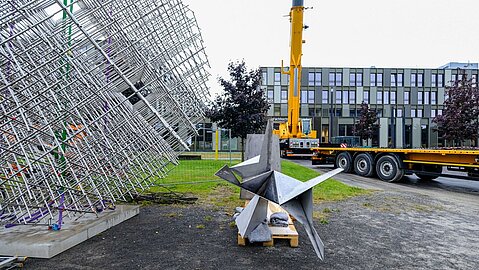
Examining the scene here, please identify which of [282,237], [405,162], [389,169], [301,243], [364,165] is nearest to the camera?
[282,237]

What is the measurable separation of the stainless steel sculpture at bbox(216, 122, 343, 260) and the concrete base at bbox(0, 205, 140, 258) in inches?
100

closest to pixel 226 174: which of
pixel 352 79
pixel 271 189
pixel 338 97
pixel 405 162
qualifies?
pixel 271 189

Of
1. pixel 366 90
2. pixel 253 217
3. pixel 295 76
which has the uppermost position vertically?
Result: pixel 366 90

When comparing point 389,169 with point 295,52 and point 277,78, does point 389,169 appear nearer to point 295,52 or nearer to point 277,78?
point 295,52

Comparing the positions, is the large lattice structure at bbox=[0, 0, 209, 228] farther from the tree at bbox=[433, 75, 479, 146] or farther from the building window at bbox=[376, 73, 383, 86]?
the building window at bbox=[376, 73, 383, 86]

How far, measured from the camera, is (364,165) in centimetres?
1583

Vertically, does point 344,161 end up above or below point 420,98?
below

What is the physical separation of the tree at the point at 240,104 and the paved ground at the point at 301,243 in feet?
27.6

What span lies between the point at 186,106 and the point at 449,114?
28.8 m

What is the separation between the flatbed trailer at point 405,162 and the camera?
1238 centimetres

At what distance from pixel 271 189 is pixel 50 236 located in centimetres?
354

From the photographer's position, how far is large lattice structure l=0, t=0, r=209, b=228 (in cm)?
506

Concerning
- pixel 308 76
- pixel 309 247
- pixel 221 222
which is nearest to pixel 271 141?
pixel 309 247

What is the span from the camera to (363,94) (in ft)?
161
